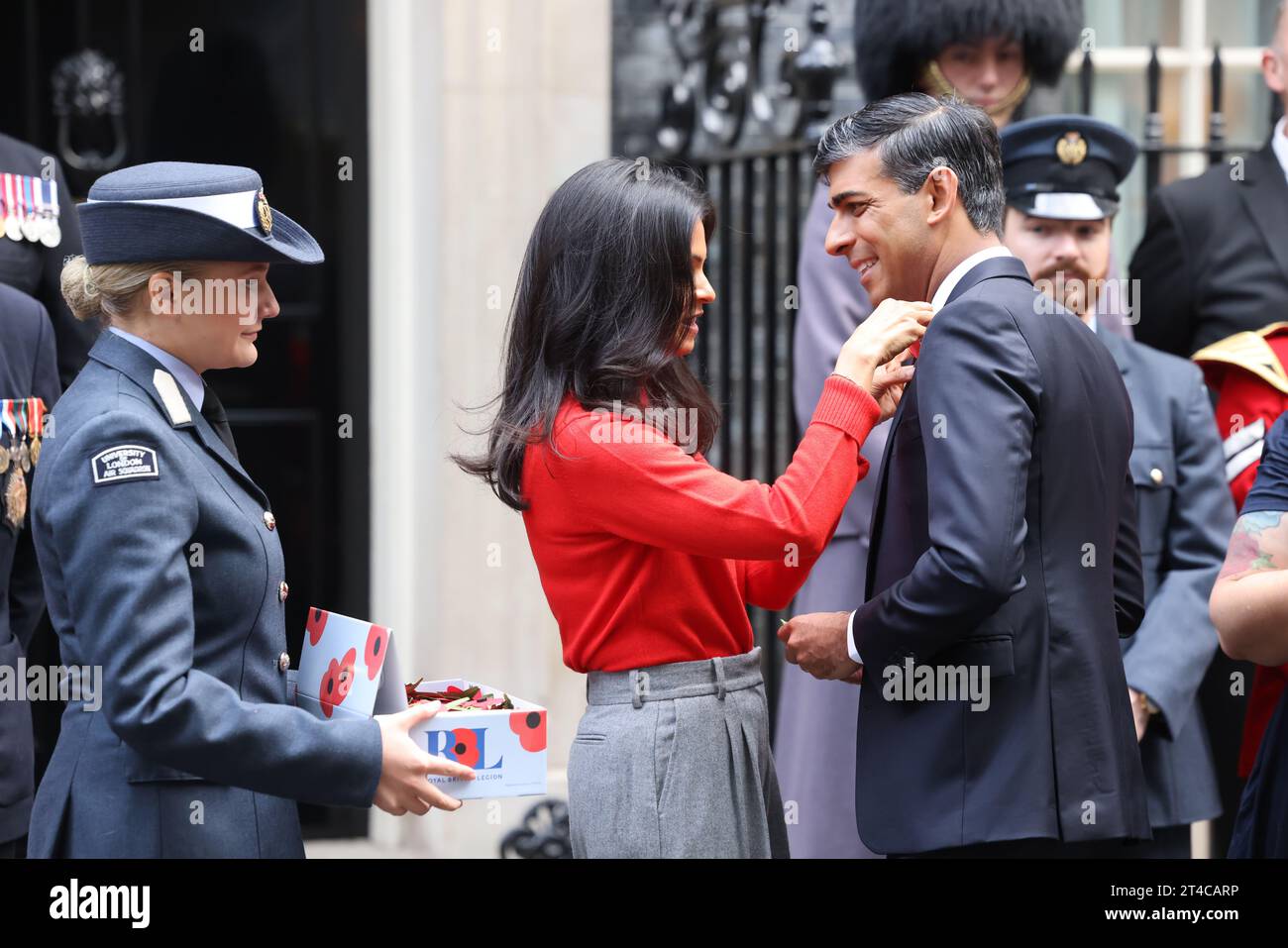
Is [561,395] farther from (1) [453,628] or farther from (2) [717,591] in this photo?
(1) [453,628]

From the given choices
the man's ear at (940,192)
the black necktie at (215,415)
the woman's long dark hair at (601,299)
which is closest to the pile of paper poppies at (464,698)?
the woman's long dark hair at (601,299)

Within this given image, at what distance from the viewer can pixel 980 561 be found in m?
2.52

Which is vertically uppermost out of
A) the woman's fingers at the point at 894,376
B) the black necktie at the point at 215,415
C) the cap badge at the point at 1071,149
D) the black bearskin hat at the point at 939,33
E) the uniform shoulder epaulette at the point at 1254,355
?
the black bearskin hat at the point at 939,33

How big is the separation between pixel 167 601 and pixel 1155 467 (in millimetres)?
2346

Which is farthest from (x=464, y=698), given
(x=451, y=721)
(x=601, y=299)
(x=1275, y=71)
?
(x=1275, y=71)

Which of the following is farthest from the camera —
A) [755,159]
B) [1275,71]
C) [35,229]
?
[755,159]

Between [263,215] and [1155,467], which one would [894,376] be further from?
[1155,467]

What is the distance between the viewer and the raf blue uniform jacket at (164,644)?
2.26 meters

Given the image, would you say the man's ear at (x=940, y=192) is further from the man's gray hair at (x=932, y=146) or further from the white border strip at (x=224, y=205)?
the white border strip at (x=224, y=205)

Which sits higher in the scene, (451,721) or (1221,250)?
(1221,250)

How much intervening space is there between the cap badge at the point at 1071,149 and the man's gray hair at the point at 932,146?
1147 millimetres

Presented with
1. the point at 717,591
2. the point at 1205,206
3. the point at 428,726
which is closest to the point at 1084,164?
the point at 1205,206

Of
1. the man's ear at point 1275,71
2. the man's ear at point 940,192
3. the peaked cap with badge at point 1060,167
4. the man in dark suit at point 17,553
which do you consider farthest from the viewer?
the man's ear at point 1275,71

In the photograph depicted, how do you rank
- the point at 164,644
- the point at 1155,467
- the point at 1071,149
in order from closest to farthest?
the point at 164,644 < the point at 1155,467 < the point at 1071,149
